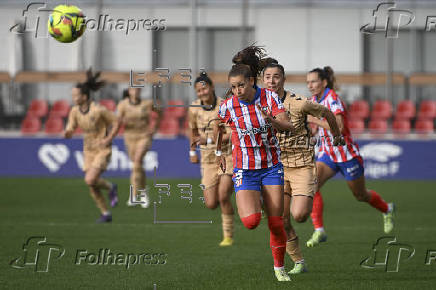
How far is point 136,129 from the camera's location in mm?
16328

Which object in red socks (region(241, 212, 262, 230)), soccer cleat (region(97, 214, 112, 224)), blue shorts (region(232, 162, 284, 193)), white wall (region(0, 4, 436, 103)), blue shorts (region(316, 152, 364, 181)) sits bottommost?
soccer cleat (region(97, 214, 112, 224))

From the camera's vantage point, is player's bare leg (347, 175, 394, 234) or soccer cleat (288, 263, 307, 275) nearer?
soccer cleat (288, 263, 307, 275)

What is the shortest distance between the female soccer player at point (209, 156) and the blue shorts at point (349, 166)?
141 cm

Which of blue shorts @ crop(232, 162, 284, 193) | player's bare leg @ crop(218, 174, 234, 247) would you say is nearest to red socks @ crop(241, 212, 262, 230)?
blue shorts @ crop(232, 162, 284, 193)

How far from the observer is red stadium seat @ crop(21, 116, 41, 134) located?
25.0 metres

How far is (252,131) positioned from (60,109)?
18686 mm

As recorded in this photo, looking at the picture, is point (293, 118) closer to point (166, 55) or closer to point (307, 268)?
point (307, 268)

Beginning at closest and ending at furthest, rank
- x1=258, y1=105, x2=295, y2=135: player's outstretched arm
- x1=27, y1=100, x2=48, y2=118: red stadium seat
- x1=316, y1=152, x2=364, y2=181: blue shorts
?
x1=258, y1=105, x2=295, y2=135: player's outstretched arm → x1=316, y1=152, x2=364, y2=181: blue shorts → x1=27, y1=100, x2=48, y2=118: red stadium seat

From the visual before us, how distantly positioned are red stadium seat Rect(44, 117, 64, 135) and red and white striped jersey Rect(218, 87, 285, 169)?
17.8 meters

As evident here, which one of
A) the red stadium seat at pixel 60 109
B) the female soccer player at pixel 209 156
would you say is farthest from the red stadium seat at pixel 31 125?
the female soccer player at pixel 209 156

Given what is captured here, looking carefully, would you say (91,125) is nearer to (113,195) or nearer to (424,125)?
(113,195)

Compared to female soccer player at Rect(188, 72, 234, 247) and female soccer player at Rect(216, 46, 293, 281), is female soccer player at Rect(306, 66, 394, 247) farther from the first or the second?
female soccer player at Rect(216, 46, 293, 281)

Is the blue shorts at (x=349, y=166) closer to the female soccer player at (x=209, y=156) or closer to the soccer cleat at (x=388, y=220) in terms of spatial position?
the soccer cleat at (x=388, y=220)

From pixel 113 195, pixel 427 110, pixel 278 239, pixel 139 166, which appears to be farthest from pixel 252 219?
pixel 427 110
